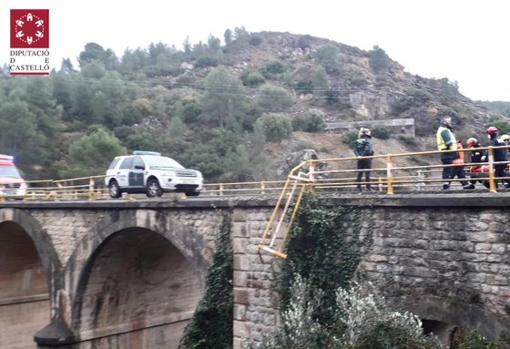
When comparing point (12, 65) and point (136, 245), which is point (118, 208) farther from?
point (12, 65)

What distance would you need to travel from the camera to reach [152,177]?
15664mm

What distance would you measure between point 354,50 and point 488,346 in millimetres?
112635

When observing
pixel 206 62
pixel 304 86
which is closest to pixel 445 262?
pixel 304 86

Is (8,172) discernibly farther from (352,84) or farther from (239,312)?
(352,84)

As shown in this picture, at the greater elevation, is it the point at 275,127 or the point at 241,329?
the point at 275,127

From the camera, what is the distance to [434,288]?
8.09 meters

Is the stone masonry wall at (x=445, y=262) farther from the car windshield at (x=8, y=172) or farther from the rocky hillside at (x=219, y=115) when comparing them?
the rocky hillside at (x=219, y=115)

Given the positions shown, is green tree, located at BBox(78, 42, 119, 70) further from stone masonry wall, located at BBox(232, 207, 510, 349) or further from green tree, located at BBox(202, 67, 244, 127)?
stone masonry wall, located at BBox(232, 207, 510, 349)

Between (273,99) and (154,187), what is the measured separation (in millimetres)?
61866

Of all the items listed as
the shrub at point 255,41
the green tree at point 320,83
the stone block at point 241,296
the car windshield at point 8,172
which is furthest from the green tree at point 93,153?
the shrub at point 255,41

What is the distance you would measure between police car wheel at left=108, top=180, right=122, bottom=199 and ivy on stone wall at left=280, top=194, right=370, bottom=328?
8819mm

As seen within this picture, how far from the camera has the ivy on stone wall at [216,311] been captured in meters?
11.1

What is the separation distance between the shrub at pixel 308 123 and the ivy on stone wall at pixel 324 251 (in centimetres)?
5745

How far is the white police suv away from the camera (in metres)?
15.6
